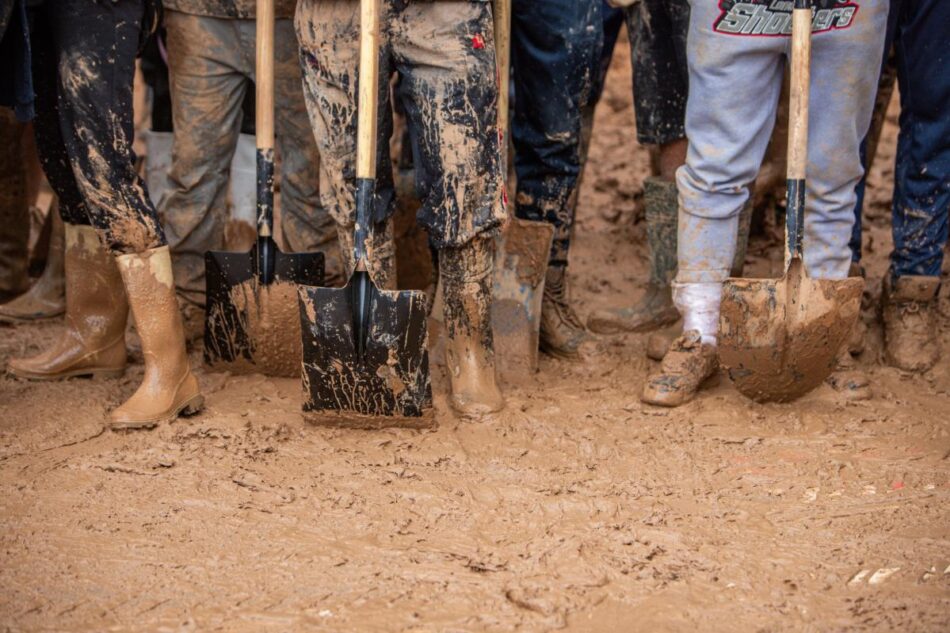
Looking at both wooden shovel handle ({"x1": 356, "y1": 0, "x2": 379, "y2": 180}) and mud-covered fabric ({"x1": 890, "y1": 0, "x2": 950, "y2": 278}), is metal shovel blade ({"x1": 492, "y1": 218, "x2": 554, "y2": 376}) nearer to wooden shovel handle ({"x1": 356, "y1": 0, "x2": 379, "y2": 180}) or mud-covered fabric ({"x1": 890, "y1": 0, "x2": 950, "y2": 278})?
wooden shovel handle ({"x1": 356, "y1": 0, "x2": 379, "y2": 180})

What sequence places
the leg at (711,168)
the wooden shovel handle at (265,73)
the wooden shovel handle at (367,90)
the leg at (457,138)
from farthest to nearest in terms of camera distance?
the wooden shovel handle at (265,73), the leg at (711,168), the leg at (457,138), the wooden shovel handle at (367,90)

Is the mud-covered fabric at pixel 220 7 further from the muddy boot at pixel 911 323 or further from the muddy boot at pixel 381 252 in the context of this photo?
the muddy boot at pixel 911 323

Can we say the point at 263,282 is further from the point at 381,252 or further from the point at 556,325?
the point at 556,325

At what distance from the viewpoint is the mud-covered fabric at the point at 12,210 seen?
4242mm

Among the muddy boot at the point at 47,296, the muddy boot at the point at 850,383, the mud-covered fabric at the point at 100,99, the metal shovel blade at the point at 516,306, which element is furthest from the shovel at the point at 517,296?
the muddy boot at the point at 47,296

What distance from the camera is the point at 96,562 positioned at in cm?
254

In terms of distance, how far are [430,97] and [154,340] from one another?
1127mm

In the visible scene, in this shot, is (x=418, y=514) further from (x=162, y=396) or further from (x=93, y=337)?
(x=93, y=337)

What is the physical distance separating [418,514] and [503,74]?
1533 millimetres

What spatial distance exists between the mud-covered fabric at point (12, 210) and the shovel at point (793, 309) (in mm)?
2869

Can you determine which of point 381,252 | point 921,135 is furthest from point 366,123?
point 921,135

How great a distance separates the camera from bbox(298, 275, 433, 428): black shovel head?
312 centimetres

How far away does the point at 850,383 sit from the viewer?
11.6ft

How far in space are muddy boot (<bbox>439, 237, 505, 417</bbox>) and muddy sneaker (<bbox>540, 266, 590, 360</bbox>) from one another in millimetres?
547
